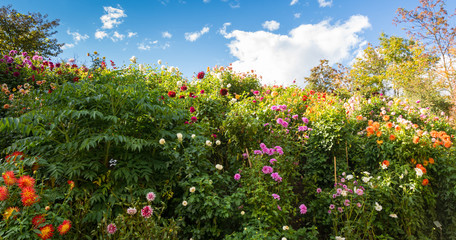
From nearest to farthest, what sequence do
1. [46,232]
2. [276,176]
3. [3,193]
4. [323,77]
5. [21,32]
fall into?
[46,232] < [3,193] < [276,176] < [21,32] < [323,77]

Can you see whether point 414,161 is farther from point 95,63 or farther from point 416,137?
point 95,63

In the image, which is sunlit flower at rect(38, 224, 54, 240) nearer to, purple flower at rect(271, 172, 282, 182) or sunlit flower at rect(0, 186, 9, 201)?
A: sunlit flower at rect(0, 186, 9, 201)

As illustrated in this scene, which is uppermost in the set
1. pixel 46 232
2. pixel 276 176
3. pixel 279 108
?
pixel 279 108

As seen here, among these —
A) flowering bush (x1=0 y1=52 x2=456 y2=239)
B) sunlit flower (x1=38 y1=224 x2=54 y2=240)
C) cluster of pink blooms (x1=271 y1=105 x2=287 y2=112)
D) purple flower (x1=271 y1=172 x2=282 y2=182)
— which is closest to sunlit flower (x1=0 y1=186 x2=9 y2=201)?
flowering bush (x1=0 y1=52 x2=456 y2=239)

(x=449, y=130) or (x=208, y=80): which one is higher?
(x=208, y=80)

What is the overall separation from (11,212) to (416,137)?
4.92m

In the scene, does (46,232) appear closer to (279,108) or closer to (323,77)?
(279,108)

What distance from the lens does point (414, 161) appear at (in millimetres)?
3752

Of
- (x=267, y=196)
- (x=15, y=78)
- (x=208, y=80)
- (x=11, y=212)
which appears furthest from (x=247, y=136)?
(x=15, y=78)

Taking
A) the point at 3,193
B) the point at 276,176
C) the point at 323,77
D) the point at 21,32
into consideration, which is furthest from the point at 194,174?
the point at 323,77

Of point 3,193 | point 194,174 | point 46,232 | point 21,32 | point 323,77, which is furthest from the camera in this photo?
point 323,77

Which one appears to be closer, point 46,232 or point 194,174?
point 46,232

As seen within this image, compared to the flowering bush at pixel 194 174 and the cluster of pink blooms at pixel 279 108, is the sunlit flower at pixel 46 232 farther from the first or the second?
the cluster of pink blooms at pixel 279 108

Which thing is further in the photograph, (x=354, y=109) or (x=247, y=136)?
(x=354, y=109)
